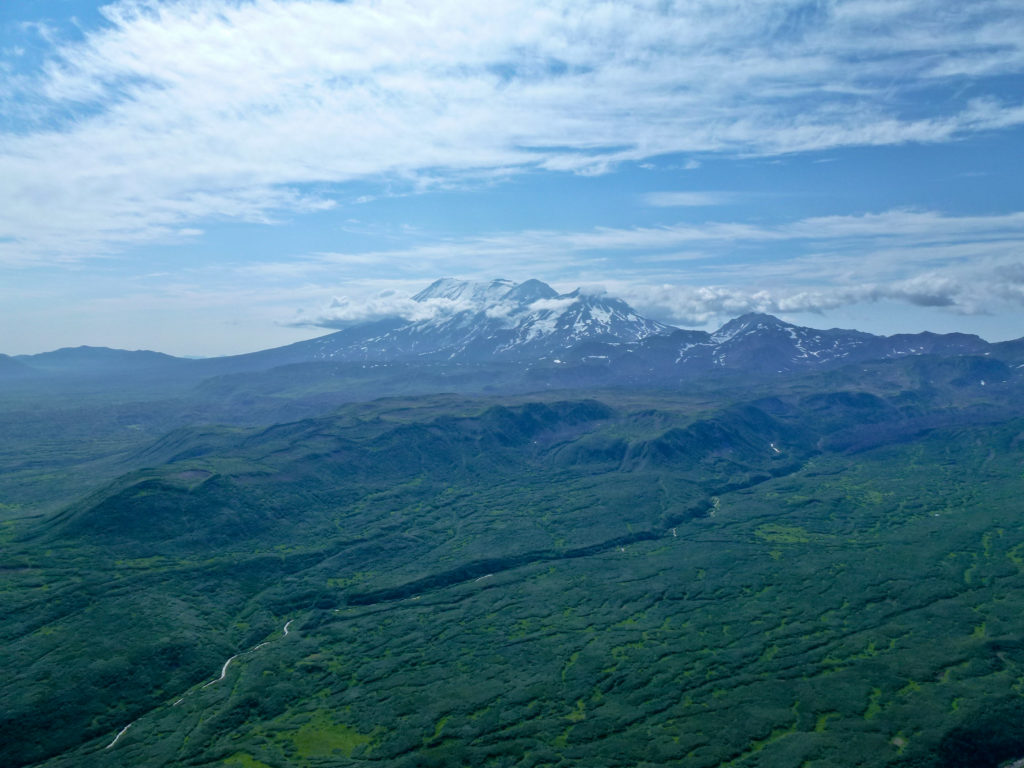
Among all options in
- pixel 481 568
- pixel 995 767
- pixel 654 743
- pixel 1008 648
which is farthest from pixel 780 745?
pixel 481 568

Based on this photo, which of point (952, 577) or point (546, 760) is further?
point (952, 577)

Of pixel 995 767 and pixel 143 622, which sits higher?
pixel 143 622

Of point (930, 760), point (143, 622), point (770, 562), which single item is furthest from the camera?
point (770, 562)

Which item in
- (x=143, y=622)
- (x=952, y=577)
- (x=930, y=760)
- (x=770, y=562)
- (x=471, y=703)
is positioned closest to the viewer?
(x=930, y=760)

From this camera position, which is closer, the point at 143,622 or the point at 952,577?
the point at 143,622

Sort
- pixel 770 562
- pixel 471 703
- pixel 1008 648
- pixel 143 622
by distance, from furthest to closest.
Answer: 1. pixel 770 562
2. pixel 143 622
3. pixel 1008 648
4. pixel 471 703

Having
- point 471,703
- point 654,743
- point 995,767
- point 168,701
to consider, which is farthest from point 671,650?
point 168,701

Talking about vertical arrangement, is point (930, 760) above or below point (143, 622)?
below

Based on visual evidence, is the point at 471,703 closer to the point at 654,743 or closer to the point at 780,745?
the point at 654,743

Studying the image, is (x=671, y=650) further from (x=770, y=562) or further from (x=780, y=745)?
(x=770, y=562)
